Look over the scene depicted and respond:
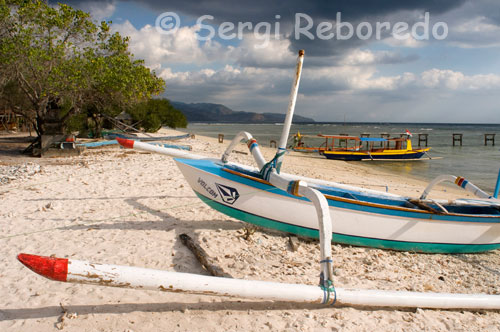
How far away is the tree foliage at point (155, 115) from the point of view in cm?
2867

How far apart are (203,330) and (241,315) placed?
466 millimetres

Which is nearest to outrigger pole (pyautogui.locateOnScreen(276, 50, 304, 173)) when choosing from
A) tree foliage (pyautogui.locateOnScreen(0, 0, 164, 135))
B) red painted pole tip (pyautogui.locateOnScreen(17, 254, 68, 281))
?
red painted pole tip (pyautogui.locateOnScreen(17, 254, 68, 281))

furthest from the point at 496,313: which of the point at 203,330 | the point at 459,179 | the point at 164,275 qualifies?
the point at 164,275

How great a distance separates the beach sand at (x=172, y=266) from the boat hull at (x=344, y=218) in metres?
0.24

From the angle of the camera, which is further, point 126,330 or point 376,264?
point 376,264

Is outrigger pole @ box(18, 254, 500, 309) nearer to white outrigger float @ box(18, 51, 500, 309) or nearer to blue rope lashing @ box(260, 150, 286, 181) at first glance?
white outrigger float @ box(18, 51, 500, 309)

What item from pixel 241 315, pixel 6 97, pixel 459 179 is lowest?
pixel 241 315

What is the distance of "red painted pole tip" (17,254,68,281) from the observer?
263 cm

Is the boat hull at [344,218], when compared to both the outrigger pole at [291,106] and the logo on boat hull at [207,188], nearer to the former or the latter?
the logo on boat hull at [207,188]

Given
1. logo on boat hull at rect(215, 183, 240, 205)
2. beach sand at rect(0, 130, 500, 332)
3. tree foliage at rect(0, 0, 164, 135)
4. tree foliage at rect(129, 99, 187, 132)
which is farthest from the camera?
tree foliage at rect(129, 99, 187, 132)

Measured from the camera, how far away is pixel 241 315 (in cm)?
362

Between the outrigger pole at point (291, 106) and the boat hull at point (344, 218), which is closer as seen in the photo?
the outrigger pole at point (291, 106)

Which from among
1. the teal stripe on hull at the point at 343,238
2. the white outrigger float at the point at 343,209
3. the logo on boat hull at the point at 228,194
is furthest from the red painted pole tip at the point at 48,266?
the teal stripe on hull at the point at 343,238

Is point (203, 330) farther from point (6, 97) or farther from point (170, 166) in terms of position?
point (6, 97)
